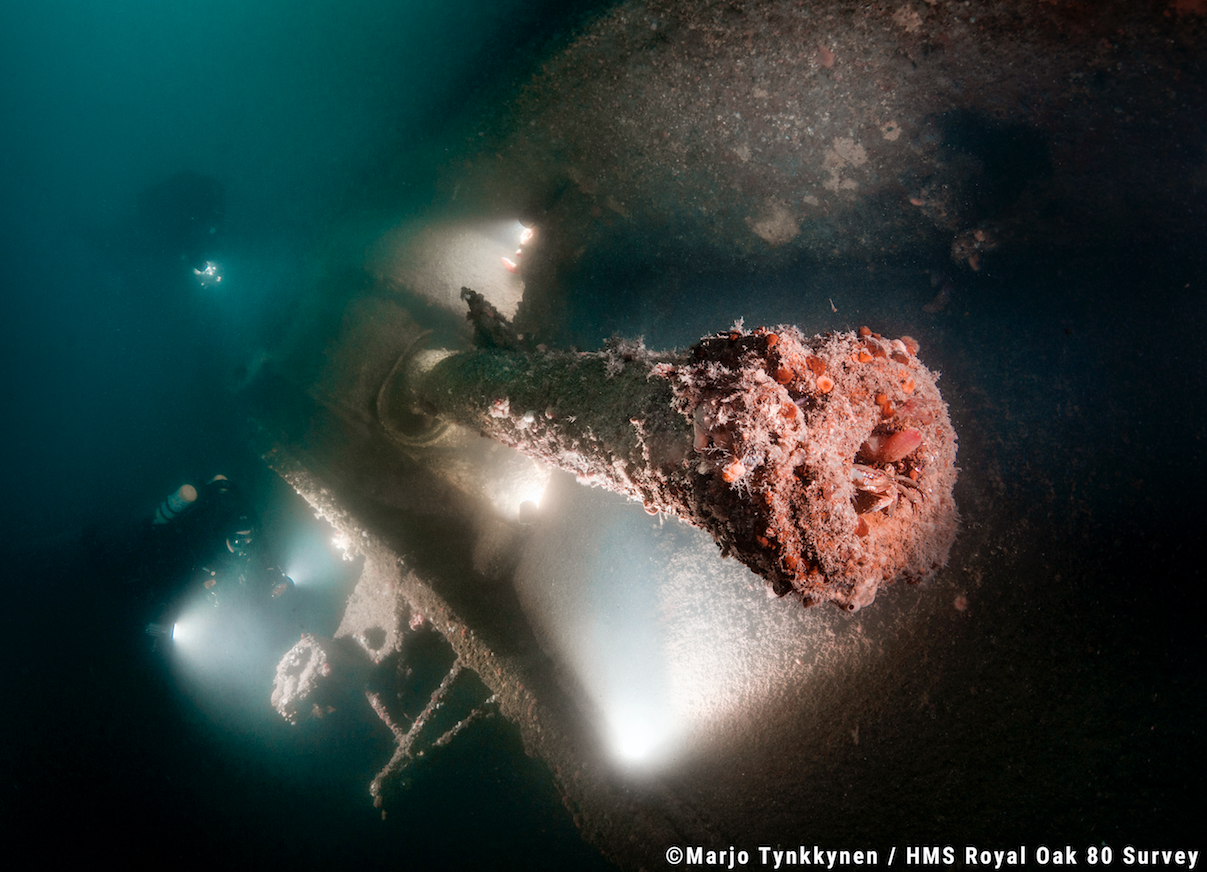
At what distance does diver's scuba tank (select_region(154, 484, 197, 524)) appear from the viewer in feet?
19.2

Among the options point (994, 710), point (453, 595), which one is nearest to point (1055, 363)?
point (994, 710)

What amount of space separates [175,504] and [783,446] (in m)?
7.80

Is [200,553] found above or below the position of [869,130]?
below

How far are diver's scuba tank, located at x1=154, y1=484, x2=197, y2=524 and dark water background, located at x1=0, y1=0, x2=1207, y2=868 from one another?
39 centimetres

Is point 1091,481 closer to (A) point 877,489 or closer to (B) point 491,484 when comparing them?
(A) point 877,489

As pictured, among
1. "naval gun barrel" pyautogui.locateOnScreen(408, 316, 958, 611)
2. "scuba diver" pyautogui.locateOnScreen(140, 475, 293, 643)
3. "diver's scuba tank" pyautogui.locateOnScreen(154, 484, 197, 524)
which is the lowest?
"scuba diver" pyautogui.locateOnScreen(140, 475, 293, 643)

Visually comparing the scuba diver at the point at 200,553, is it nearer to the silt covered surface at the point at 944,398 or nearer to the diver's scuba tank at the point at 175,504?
the diver's scuba tank at the point at 175,504

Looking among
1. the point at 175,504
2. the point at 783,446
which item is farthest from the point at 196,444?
the point at 783,446

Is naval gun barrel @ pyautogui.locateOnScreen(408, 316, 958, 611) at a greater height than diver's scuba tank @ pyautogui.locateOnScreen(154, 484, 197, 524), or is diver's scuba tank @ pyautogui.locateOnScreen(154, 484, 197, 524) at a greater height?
naval gun barrel @ pyautogui.locateOnScreen(408, 316, 958, 611)

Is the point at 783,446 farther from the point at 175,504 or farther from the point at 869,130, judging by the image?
the point at 175,504

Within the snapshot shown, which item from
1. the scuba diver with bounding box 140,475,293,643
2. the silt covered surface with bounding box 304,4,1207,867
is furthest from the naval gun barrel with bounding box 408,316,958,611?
the scuba diver with bounding box 140,475,293,643

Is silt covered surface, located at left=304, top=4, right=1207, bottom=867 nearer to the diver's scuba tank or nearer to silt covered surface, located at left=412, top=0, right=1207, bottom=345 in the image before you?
silt covered surface, located at left=412, top=0, right=1207, bottom=345

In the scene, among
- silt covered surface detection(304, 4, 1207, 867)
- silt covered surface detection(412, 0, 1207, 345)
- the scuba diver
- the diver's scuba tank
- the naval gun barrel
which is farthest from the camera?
the diver's scuba tank

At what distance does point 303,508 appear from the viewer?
5.72 metres
